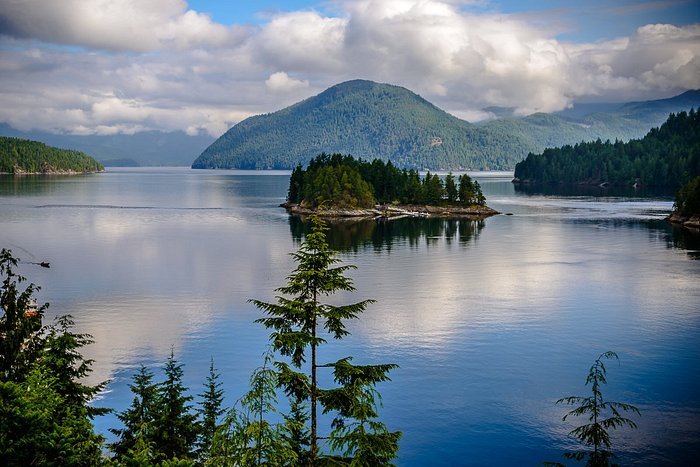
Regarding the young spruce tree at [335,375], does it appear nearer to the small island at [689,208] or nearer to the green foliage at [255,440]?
the green foliage at [255,440]

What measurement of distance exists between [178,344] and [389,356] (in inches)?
898

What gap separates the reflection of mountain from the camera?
14600cm

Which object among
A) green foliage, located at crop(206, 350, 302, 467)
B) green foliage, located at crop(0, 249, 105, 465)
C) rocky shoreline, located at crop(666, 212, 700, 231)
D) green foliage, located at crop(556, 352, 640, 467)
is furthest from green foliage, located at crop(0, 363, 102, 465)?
rocky shoreline, located at crop(666, 212, 700, 231)

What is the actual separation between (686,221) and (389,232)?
85.5 m

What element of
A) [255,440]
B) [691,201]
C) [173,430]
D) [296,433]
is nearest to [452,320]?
[296,433]

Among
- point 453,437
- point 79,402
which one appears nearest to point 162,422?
point 79,402

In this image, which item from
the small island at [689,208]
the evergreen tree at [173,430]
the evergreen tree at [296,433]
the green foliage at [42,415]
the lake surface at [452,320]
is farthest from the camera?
the small island at [689,208]

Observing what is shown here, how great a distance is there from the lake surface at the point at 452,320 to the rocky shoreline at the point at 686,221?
1824cm

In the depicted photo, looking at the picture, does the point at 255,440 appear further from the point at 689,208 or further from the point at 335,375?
the point at 689,208

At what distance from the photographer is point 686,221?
178m

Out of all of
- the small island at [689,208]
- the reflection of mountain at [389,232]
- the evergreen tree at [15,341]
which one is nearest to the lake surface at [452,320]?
the reflection of mountain at [389,232]

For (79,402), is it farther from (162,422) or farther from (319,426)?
(319,426)

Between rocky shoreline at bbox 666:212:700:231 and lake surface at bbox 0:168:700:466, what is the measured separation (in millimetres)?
18245

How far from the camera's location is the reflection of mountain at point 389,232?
14600cm
